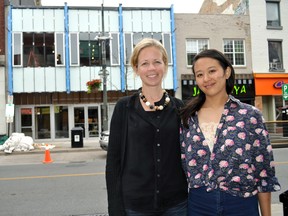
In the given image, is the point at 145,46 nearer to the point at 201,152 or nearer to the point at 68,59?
the point at 201,152

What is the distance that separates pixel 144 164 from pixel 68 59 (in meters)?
19.9

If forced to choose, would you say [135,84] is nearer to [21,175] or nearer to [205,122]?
[21,175]

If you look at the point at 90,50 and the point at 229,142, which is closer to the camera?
the point at 229,142

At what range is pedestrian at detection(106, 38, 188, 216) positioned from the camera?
2383mm

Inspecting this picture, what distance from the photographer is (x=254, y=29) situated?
24.3 metres

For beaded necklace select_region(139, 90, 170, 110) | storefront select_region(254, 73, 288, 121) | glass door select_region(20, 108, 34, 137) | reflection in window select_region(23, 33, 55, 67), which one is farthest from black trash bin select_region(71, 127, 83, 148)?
beaded necklace select_region(139, 90, 170, 110)

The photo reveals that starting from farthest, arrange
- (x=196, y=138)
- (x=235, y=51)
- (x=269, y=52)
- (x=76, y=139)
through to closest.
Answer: (x=269, y=52) < (x=235, y=51) < (x=76, y=139) < (x=196, y=138)

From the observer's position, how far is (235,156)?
7.37ft

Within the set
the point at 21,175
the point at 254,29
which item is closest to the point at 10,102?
the point at 21,175

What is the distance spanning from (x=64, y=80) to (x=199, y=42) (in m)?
9.49

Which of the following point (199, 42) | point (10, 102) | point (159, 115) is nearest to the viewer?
point (159, 115)

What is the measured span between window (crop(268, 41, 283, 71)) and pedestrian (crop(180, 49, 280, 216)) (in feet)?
77.1

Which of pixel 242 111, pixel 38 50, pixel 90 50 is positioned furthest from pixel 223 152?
pixel 38 50

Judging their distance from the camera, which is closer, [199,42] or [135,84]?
[135,84]
